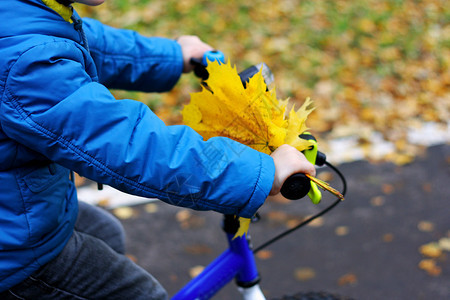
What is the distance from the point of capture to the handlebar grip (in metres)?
1.31

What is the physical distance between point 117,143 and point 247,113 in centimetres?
37

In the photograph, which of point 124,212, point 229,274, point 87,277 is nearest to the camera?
point 87,277

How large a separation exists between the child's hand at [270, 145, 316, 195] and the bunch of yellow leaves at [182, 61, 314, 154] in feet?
0.16

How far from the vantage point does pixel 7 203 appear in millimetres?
1390

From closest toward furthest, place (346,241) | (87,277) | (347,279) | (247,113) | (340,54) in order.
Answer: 1. (247,113)
2. (87,277)
3. (347,279)
4. (346,241)
5. (340,54)

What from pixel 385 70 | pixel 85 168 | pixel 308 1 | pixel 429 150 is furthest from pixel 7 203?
pixel 308 1

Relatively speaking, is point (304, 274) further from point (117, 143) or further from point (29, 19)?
point (29, 19)

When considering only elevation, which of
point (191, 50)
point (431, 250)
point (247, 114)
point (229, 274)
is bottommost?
point (431, 250)

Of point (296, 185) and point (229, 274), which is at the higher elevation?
point (296, 185)

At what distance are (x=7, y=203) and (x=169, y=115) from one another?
3.24m

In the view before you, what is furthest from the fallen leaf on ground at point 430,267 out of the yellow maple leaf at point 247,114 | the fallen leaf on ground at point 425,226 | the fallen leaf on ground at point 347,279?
the yellow maple leaf at point 247,114

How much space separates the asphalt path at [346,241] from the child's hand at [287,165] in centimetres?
179

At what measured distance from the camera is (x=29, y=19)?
1323 mm

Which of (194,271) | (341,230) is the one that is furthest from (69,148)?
(341,230)
